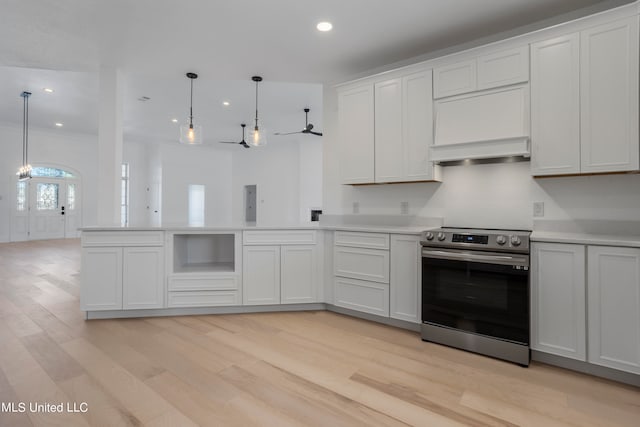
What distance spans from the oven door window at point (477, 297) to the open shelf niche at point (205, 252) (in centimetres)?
210

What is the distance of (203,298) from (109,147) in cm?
204

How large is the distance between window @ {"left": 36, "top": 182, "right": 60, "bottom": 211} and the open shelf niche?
8.52 metres

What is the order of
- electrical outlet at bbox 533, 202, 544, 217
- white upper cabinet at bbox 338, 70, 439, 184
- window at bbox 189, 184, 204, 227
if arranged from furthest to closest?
window at bbox 189, 184, 204, 227, white upper cabinet at bbox 338, 70, 439, 184, electrical outlet at bbox 533, 202, 544, 217

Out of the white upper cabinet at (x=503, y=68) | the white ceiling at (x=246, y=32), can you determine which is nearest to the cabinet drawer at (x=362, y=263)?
the white upper cabinet at (x=503, y=68)

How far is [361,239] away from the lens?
336cm

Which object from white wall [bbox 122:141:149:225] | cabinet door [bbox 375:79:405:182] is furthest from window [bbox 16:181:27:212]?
cabinet door [bbox 375:79:405:182]

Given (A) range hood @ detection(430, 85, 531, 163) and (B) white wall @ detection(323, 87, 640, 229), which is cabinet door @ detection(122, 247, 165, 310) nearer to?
(B) white wall @ detection(323, 87, 640, 229)

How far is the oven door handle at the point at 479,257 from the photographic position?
7.90 feet

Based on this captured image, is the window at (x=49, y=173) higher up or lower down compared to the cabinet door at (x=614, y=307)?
higher up

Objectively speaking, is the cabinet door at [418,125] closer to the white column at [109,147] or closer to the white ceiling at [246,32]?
the white ceiling at [246,32]

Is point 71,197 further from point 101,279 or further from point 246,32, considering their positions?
point 246,32

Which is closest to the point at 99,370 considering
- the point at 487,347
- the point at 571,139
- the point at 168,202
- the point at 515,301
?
the point at 487,347

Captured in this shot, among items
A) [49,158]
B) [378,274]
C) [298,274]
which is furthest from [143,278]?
[49,158]

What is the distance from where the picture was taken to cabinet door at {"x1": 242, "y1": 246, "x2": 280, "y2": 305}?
3.54m
